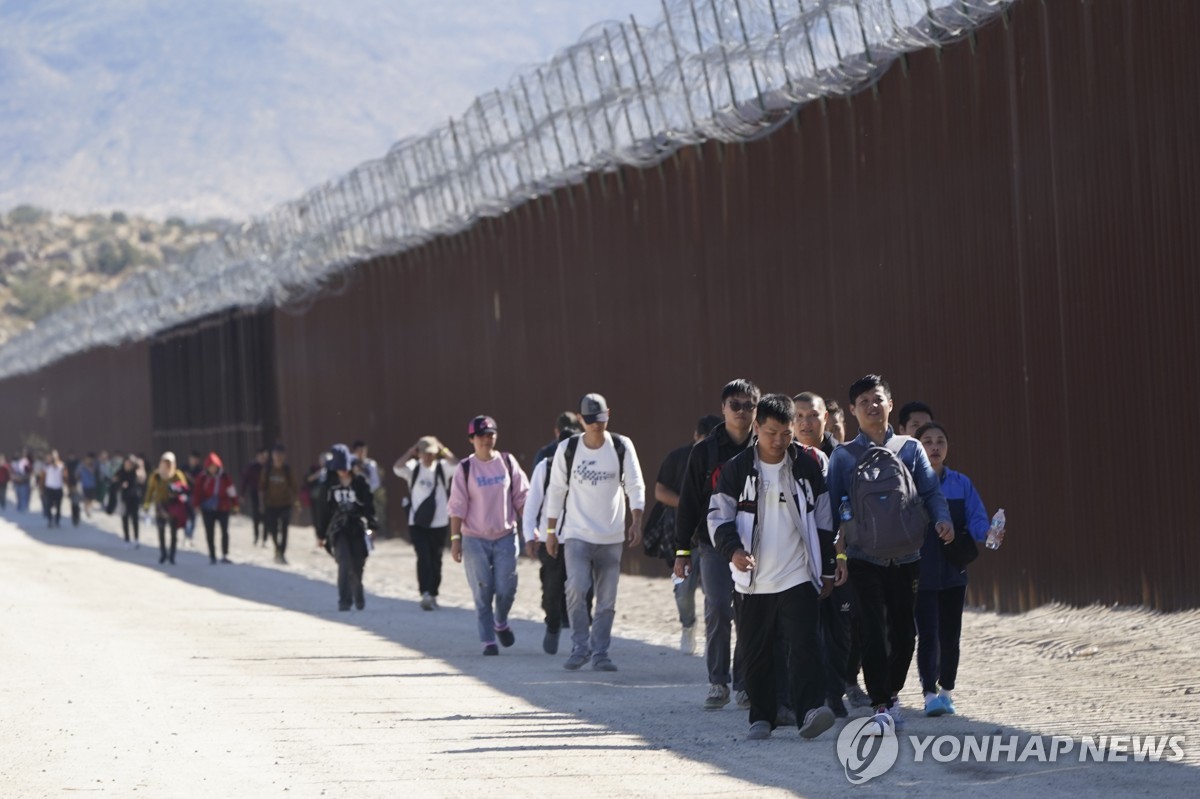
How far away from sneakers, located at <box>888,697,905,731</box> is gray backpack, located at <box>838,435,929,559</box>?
0.75m

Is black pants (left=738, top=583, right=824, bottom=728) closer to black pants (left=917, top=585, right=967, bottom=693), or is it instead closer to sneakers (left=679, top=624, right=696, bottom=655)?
black pants (left=917, top=585, right=967, bottom=693)

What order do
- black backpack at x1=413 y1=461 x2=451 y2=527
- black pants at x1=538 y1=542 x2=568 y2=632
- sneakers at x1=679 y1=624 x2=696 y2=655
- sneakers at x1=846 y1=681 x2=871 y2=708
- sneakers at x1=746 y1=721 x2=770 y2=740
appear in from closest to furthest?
1. sneakers at x1=746 y1=721 x2=770 y2=740
2. sneakers at x1=846 y1=681 x2=871 y2=708
3. sneakers at x1=679 y1=624 x2=696 y2=655
4. black pants at x1=538 y1=542 x2=568 y2=632
5. black backpack at x1=413 y1=461 x2=451 y2=527

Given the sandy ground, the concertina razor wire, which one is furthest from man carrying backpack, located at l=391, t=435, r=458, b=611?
the concertina razor wire

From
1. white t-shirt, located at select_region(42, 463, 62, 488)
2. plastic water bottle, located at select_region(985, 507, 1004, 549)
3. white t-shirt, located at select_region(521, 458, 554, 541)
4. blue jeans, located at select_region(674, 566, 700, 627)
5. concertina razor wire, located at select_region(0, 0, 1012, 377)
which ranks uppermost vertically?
concertina razor wire, located at select_region(0, 0, 1012, 377)

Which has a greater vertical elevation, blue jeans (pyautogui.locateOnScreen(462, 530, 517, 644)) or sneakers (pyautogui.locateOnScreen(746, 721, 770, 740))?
blue jeans (pyautogui.locateOnScreen(462, 530, 517, 644))

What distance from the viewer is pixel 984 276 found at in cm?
1524

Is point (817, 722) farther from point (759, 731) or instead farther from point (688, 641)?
point (688, 641)

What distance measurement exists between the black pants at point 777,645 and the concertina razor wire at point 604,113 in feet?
23.3

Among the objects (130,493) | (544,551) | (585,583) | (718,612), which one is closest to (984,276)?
(544,551)

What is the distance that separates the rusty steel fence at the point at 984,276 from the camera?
42.7 ft

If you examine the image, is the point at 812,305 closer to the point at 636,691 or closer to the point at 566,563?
the point at 566,563

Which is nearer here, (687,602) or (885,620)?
(885,620)

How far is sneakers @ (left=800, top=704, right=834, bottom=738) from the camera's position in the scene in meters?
9.22

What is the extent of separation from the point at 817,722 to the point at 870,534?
924 mm
